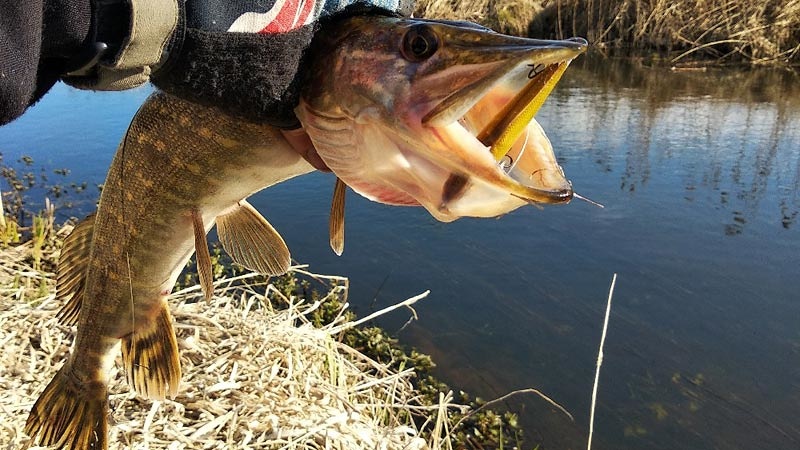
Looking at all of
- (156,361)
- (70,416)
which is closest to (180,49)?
(156,361)

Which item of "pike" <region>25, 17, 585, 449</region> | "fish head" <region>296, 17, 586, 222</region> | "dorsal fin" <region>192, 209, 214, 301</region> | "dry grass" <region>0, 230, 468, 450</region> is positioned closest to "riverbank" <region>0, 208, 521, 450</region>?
"dry grass" <region>0, 230, 468, 450</region>

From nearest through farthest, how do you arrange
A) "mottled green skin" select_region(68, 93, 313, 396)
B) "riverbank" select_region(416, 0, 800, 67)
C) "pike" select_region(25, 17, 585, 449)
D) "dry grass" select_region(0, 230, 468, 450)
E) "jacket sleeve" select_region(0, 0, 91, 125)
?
"jacket sleeve" select_region(0, 0, 91, 125), "pike" select_region(25, 17, 585, 449), "mottled green skin" select_region(68, 93, 313, 396), "dry grass" select_region(0, 230, 468, 450), "riverbank" select_region(416, 0, 800, 67)

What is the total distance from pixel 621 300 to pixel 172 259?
11.9ft

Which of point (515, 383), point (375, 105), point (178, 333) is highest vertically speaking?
Result: point (375, 105)

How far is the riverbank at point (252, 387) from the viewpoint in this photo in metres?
2.66

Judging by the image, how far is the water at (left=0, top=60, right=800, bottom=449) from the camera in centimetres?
386

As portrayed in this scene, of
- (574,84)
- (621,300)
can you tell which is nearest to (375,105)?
(621,300)

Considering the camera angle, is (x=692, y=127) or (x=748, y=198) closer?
(x=748, y=198)

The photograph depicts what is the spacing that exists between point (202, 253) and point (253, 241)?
0.70ft

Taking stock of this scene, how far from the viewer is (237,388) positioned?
300cm

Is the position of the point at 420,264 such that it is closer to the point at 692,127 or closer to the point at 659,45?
the point at 692,127

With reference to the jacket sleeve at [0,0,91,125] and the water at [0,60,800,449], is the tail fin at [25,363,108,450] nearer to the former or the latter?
the jacket sleeve at [0,0,91,125]

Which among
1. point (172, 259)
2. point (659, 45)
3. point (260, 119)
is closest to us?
point (260, 119)

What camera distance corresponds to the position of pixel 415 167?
1246 millimetres
